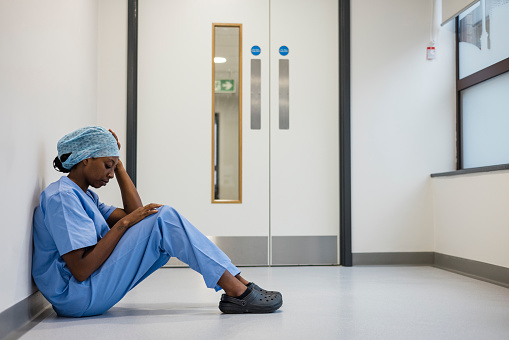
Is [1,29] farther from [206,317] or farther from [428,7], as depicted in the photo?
[428,7]

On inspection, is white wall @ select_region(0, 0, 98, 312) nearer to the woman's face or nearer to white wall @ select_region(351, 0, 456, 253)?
the woman's face

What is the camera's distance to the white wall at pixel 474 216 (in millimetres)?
3639

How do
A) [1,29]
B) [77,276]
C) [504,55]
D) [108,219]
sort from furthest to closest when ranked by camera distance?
[504,55] → [108,219] → [77,276] → [1,29]

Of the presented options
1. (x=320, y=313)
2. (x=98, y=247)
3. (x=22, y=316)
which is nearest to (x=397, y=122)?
(x=320, y=313)

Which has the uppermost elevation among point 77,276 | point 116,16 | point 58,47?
point 116,16

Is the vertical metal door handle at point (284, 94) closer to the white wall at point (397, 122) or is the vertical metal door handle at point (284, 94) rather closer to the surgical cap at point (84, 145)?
the white wall at point (397, 122)

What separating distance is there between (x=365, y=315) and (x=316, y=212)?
2068mm

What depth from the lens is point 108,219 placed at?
2.89 meters

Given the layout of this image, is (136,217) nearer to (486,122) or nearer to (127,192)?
(127,192)

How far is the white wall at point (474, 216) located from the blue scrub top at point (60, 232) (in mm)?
2569

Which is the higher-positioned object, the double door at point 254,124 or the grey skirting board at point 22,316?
→ the double door at point 254,124

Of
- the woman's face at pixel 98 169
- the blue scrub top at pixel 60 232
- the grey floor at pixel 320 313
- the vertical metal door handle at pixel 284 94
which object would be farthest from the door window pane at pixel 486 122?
the blue scrub top at pixel 60 232

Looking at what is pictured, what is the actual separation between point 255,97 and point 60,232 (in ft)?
8.52

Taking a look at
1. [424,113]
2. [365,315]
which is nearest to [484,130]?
[424,113]
